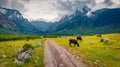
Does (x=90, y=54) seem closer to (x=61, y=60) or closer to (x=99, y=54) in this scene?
(x=99, y=54)

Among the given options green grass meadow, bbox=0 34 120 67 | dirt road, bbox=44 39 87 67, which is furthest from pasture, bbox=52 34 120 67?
dirt road, bbox=44 39 87 67

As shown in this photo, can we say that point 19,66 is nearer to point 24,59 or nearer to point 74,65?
point 24,59

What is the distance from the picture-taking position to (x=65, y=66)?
29.6 meters

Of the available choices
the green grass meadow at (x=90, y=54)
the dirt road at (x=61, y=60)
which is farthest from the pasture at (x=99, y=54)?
the dirt road at (x=61, y=60)

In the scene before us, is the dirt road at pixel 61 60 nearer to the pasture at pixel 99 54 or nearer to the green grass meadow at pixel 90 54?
the green grass meadow at pixel 90 54

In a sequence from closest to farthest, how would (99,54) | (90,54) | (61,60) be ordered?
(61,60), (99,54), (90,54)

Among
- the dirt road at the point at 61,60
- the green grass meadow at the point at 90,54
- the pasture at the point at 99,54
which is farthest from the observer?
the green grass meadow at the point at 90,54

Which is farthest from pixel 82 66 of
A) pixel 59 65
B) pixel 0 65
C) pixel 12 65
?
pixel 0 65

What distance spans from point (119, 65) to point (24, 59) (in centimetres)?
1747

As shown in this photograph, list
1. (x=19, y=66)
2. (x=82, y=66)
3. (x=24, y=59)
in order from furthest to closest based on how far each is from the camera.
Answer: (x=24, y=59)
(x=19, y=66)
(x=82, y=66)

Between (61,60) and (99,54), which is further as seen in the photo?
(99,54)

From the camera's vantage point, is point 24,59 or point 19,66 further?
point 24,59

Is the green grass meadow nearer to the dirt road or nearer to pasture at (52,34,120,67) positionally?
pasture at (52,34,120,67)

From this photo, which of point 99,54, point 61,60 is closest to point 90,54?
point 99,54
